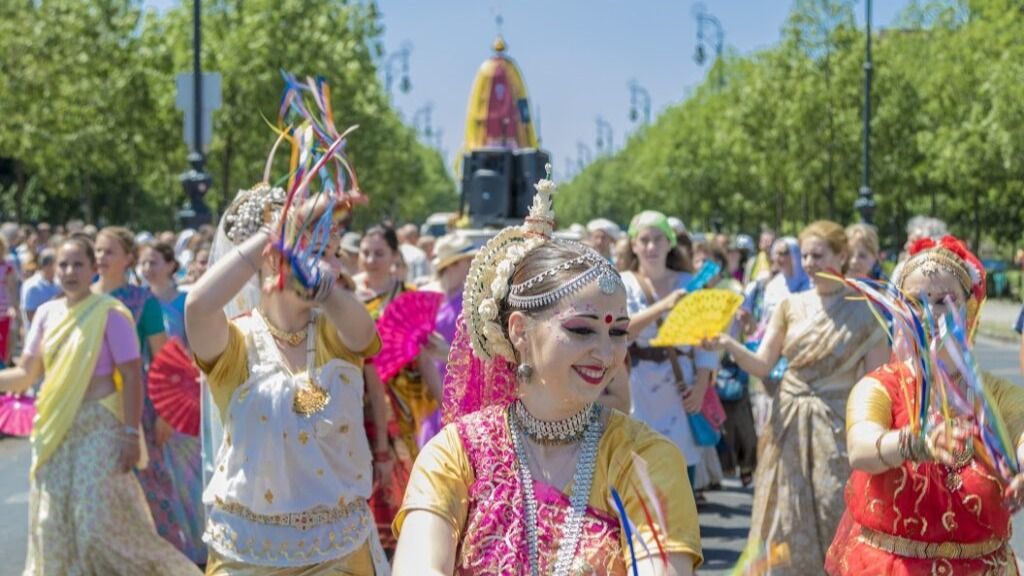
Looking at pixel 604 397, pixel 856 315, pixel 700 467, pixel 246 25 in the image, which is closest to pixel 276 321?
pixel 604 397

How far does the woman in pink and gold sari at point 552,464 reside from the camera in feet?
9.57

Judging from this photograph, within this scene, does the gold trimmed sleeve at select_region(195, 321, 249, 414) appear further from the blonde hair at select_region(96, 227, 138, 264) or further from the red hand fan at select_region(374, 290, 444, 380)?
the blonde hair at select_region(96, 227, 138, 264)

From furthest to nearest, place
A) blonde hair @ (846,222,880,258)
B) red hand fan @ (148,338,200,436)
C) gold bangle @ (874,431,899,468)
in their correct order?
blonde hair @ (846,222,880,258) → red hand fan @ (148,338,200,436) → gold bangle @ (874,431,899,468)

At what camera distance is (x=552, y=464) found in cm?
309

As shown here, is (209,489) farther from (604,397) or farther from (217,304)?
(604,397)

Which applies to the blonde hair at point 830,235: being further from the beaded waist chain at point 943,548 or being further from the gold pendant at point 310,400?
the gold pendant at point 310,400

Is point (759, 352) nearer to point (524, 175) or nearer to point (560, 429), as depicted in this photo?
point (560, 429)

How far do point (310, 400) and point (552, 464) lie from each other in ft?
5.48

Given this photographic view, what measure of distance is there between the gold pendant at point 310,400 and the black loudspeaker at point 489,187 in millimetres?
23929

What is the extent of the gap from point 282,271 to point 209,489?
0.80m

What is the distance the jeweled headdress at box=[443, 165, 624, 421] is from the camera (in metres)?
3.05

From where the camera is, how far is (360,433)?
476cm

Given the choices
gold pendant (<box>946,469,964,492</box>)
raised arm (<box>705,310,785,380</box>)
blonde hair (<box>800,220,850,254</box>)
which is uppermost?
blonde hair (<box>800,220,850,254</box>)

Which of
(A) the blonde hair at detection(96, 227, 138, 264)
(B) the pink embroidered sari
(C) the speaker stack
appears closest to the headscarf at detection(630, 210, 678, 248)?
(A) the blonde hair at detection(96, 227, 138, 264)
